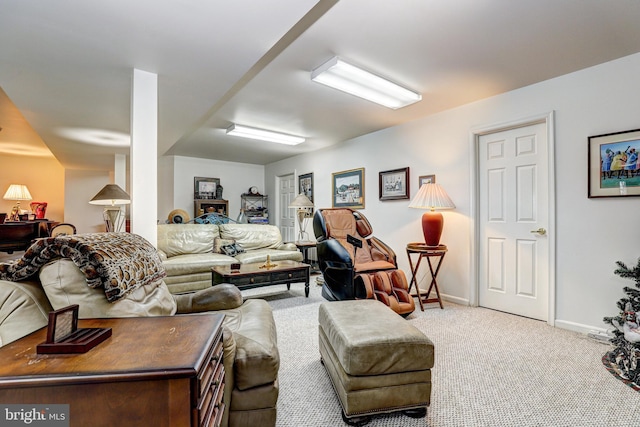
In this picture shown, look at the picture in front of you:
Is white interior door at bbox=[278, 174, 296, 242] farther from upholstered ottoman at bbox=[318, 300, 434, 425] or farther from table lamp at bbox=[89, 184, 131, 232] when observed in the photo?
upholstered ottoman at bbox=[318, 300, 434, 425]

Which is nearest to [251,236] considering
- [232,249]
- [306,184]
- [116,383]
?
[232,249]

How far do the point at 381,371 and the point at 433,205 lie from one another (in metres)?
2.25

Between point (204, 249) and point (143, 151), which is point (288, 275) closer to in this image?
point (204, 249)

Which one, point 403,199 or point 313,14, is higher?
point 313,14

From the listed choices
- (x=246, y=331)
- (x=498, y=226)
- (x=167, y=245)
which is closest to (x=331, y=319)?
(x=246, y=331)

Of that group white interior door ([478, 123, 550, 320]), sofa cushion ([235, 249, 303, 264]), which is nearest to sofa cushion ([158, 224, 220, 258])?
sofa cushion ([235, 249, 303, 264])

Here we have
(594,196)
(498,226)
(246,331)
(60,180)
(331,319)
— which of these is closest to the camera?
(246,331)

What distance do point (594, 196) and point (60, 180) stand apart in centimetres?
1006

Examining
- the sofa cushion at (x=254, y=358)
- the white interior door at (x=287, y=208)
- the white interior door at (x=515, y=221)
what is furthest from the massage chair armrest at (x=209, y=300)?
the white interior door at (x=287, y=208)

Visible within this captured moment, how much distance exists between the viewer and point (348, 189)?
16.6 feet

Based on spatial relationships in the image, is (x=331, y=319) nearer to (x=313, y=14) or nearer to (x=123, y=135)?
(x=313, y=14)

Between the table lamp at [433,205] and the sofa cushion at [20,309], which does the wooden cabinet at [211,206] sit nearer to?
the table lamp at [433,205]

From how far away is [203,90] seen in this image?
8.66ft

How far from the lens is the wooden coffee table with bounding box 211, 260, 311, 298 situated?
3.29 metres
